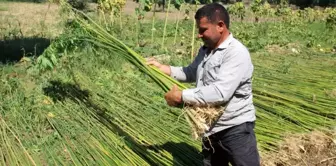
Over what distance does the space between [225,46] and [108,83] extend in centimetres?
353

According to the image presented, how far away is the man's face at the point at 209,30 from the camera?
2788 millimetres

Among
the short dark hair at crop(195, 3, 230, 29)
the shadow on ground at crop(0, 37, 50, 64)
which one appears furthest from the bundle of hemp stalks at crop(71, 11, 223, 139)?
the shadow on ground at crop(0, 37, 50, 64)

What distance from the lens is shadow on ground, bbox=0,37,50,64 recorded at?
332 inches

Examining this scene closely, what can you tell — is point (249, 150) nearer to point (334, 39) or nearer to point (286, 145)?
point (286, 145)

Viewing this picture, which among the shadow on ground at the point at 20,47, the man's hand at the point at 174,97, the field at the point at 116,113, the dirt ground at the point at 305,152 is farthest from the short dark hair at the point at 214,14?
the shadow on ground at the point at 20,47

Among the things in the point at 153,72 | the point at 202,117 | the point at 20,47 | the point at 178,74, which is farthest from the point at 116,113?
the point at 20,47

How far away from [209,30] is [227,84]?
1.20ft

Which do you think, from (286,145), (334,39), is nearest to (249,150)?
(286,145)

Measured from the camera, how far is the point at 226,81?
2730 mm

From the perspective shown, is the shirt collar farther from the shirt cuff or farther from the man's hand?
the shirt cuff

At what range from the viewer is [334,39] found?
1232 centimetres

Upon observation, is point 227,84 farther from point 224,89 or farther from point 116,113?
point 116,113

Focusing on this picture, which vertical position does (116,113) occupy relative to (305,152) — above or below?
below

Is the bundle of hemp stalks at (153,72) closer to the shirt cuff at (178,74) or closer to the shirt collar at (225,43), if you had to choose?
the shirt cuff at (178,74)
